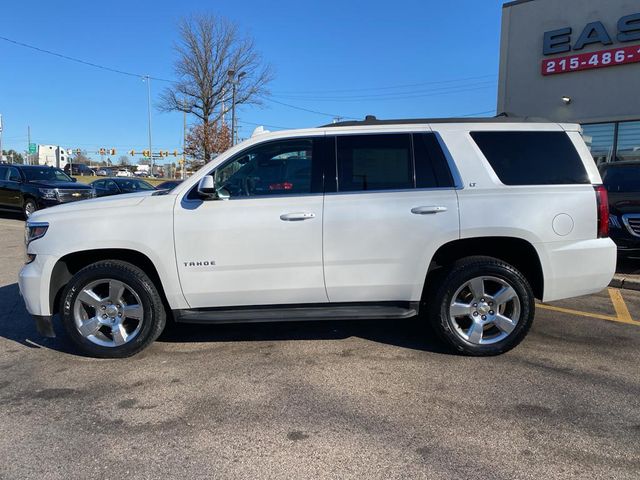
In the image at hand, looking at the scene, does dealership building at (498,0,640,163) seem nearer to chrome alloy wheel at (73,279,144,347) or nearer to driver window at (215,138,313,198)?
driver window at (215,138,313,198)

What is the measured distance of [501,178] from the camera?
14.0ft

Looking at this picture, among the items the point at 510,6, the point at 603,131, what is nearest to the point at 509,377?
the point at 603,131

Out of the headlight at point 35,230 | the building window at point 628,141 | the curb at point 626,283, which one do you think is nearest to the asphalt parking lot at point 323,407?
the headlight at point 35,230

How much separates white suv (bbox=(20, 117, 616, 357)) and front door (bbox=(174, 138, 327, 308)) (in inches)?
0.5

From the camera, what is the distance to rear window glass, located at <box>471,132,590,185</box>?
429 cm

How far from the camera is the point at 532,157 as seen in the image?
434 centimetres

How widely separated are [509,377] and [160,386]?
2.67m

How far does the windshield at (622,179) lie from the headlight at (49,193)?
14.1 meters

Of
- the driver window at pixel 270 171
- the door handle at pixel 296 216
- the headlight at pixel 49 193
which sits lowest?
the door handle at pixel 296 216

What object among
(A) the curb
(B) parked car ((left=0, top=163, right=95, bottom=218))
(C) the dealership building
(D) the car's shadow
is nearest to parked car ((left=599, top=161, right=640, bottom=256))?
(A) the curb

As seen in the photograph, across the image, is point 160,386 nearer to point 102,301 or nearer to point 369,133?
point 102,301

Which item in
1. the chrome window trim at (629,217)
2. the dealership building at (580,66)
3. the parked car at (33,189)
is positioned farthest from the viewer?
the parked car at (33,189)

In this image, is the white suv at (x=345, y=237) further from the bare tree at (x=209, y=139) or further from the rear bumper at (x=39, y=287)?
the bare tree at (x=209, y=139)

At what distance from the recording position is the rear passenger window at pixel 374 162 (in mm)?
4277
